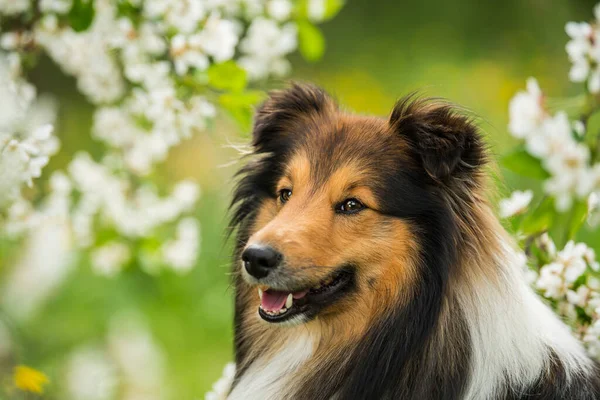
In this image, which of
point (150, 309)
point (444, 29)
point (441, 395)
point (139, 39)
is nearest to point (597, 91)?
point (441, 395)

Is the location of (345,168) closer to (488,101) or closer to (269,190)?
(269,190)

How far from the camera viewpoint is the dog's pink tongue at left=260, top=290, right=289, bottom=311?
10.2 ft

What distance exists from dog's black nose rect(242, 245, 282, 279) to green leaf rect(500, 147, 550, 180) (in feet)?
2.86

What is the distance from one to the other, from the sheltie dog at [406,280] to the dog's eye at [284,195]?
0.08 meters

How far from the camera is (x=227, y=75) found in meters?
3.70

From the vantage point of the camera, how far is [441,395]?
2982 mm

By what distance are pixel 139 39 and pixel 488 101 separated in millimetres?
5183

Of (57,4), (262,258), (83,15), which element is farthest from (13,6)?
(262,258)

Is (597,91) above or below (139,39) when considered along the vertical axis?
above

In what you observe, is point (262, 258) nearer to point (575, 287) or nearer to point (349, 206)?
point (349, 206)

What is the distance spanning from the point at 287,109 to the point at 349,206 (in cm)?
66

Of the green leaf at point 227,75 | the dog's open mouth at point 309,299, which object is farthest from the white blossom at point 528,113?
the green leaf at point 227,75

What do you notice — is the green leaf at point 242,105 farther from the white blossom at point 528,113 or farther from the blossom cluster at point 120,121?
the white blossom at point 528,113

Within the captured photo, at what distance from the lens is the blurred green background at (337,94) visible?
5.96 meters
